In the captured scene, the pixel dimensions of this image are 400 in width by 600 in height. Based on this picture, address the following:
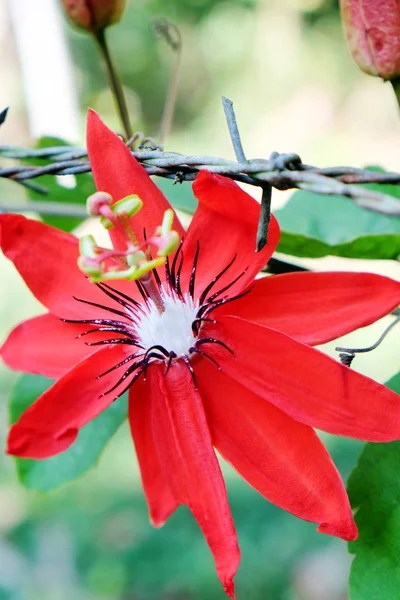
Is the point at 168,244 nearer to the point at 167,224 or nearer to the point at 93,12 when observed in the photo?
the point at 167,224

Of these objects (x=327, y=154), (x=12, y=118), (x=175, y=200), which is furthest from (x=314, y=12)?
(x=175, y=200)

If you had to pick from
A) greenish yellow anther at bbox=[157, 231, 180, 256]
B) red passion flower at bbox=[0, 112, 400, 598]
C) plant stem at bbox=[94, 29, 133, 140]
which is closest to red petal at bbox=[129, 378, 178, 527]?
red passion flower at bbox=[0, 112, 400, 598]

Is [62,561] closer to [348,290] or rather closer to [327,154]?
[348,290]

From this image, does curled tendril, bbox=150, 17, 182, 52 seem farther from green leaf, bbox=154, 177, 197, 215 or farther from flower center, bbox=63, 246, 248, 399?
flower center, bbox=63, 246, 248, 399

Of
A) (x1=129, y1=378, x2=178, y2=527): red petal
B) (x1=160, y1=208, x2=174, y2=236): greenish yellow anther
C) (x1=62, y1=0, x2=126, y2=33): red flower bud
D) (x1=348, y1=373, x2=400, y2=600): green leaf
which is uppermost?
(x1=62, y1=0, x2=126, y2=33): red flower bud

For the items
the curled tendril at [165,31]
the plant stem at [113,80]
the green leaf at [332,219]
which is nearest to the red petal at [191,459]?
the green leaf at [332,219]

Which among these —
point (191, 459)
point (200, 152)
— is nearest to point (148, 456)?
point (191, 459)
